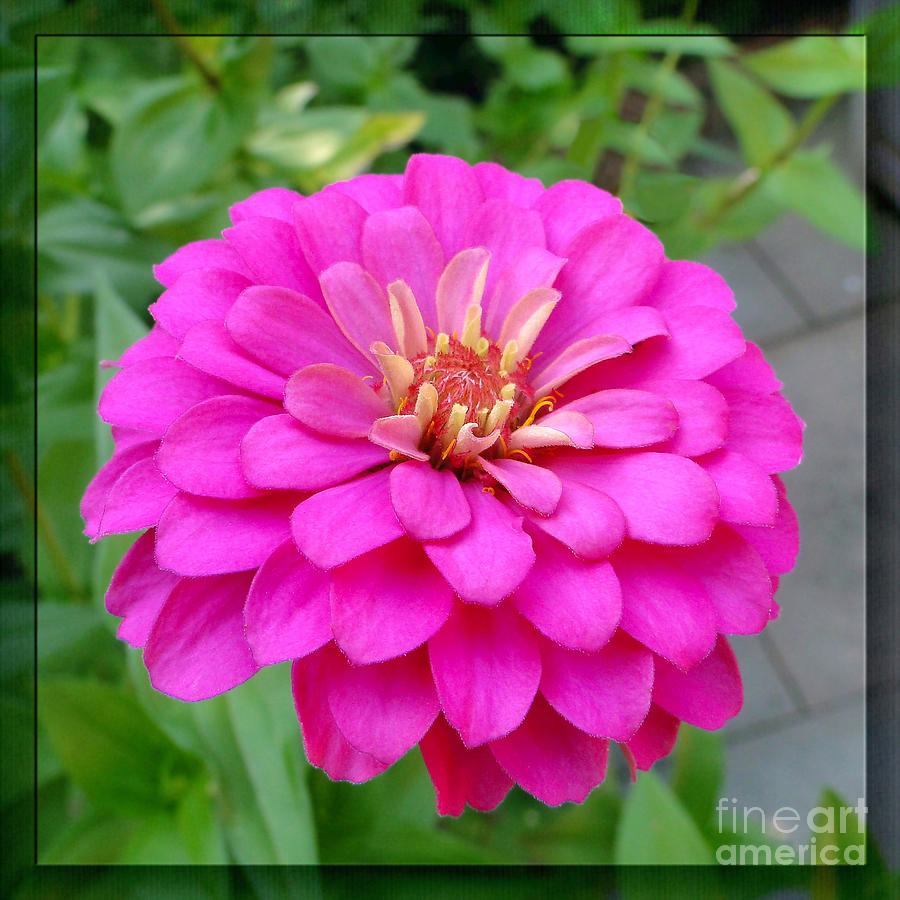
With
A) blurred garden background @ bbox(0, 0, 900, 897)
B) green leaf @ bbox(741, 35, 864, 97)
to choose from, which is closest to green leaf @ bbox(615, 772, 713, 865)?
blurred garden background @ bbox(0, 0, 900, 897)

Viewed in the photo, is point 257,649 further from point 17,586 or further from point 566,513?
point 17,586

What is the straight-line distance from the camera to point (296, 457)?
0.95 feet

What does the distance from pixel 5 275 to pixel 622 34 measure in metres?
0.48

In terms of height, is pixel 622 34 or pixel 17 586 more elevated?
pixel 622 34

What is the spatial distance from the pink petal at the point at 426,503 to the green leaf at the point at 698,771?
391 mm

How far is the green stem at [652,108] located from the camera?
2.03 ft

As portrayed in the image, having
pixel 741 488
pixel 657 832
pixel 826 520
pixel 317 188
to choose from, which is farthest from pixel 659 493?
pixel 826 520

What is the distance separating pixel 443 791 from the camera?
1.00ft

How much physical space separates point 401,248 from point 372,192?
4cm

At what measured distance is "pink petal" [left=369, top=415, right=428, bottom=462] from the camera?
30 cm

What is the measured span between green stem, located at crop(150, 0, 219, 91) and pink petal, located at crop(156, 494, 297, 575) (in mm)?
399

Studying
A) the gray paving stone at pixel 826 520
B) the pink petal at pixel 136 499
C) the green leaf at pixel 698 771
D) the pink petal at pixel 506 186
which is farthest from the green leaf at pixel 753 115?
the pink petal at pixel 136 499

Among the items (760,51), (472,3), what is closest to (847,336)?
(760,51)

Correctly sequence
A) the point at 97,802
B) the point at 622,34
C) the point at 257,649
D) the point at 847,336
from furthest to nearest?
1. the point at 847,336
2. the point at 622,34
3. the point at 97,802
4. the point at 257,649
